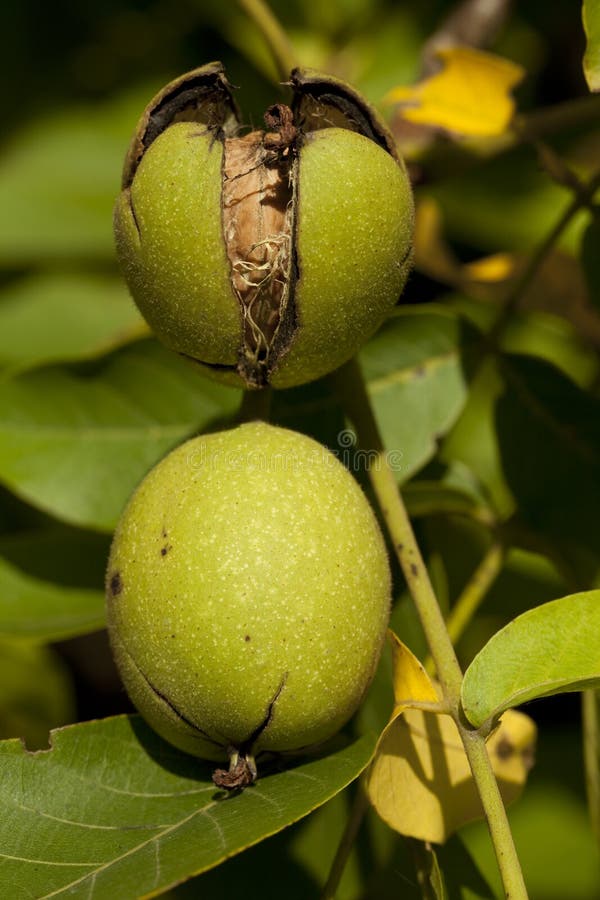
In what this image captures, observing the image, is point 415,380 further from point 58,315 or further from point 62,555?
point 58,315

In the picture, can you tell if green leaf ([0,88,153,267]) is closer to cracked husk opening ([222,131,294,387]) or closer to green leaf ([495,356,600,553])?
green leaf ([495,356,600,553])

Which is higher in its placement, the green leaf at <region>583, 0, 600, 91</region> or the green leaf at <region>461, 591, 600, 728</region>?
the green leaf at <region>583, 0, 600, 91</region>

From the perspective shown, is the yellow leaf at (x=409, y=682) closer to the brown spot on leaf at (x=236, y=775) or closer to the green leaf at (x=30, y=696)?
the brown spot on leaf at (x=236, y=775)

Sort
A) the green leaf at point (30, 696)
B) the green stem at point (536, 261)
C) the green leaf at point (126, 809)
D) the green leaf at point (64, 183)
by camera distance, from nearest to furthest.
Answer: the green leaf at point (126, 809) → the green stem at point (536, 261) → the green leaf at point (30, 696) → the green leaf at point (64, 183)

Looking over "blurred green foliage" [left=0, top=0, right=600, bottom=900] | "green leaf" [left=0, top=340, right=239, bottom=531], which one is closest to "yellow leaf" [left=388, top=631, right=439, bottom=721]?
"blurred green foliage" [left=0, top=0, right=600, bottom=900]

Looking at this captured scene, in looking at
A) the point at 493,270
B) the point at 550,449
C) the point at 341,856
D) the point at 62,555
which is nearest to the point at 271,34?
the point at 493,270

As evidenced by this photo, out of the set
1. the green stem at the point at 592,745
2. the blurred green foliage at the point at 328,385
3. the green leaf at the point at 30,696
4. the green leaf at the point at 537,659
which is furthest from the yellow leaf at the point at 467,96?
the green leaf at the point at 30,696
